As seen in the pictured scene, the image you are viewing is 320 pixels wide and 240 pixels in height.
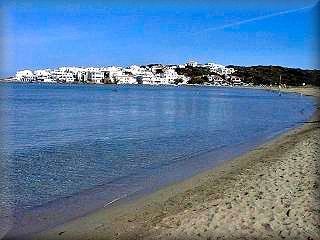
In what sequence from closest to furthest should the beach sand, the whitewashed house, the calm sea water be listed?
the beach sand → the calm sea water → the whitewashed house

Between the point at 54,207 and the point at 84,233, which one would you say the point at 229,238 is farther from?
the point at 54,207

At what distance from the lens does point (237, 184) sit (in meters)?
9.49

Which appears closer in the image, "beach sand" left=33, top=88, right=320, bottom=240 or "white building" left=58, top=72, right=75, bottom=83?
"beach sand" left=33, top=88, right=320, bottom=240

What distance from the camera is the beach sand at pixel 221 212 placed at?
6.17 meters

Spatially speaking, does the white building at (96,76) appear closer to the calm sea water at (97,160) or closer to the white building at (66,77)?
the white building at (66,77)

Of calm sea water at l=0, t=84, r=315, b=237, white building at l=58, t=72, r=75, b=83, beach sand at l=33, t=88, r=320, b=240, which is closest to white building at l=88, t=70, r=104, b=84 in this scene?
white building at l=58, t=72, r=75, b=83

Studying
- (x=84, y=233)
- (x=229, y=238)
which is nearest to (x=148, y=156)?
(x=84, y=233)

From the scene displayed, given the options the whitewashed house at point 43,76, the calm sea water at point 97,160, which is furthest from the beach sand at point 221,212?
the whitewashed house at point 43,76

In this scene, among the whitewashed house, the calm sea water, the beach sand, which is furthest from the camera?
the whitewashed house

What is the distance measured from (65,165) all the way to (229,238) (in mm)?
8623

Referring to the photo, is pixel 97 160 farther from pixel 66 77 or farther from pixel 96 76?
pixel 66 77

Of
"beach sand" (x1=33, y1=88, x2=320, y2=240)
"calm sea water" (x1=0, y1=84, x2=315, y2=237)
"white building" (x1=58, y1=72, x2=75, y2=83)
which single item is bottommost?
"calm sea water" (x1=0, y1=84, x2=315, y2=237)

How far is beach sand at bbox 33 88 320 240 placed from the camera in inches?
243

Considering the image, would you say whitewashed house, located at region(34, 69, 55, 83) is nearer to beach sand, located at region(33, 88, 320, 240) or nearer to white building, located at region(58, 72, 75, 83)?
white building, located at region(58, 72, 75, 83)
